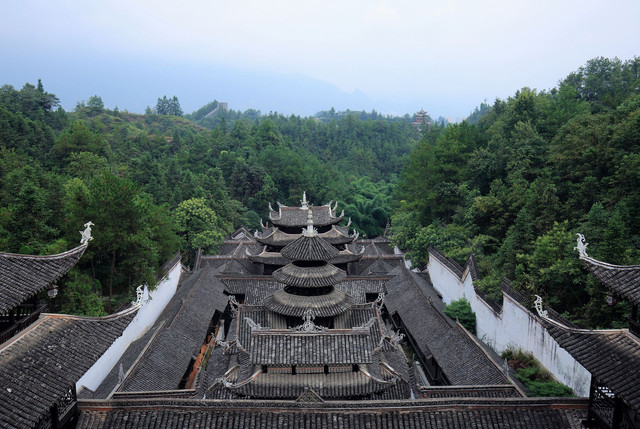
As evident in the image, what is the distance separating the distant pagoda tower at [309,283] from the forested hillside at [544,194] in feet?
29.0

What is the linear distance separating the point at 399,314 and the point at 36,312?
19139 millimetres

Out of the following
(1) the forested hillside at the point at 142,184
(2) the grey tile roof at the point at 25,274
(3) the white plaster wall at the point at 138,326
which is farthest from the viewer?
(1) the forested hillside at the point at 142,184

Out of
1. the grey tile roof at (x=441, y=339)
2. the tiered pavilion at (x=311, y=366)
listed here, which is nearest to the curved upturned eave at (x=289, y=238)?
the tiered pavilion at (x=311, y=366)

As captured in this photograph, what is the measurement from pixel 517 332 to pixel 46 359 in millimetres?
18208

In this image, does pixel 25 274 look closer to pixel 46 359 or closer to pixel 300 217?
pixel 46 359

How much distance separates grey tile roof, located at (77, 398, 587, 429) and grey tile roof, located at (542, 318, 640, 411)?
2.37 metres

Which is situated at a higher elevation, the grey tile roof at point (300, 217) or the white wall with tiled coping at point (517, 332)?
the grey tile roof at point (300, 217)

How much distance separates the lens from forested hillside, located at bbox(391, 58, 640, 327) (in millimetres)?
18922

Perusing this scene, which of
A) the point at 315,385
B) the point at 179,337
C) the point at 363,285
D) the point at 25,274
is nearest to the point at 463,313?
the point at 363,285

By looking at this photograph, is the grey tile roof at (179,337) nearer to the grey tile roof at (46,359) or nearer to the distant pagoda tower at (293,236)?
the distant pagoda tower at (293,236)

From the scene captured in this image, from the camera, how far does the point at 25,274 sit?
8789 mm

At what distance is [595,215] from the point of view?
19172 mm

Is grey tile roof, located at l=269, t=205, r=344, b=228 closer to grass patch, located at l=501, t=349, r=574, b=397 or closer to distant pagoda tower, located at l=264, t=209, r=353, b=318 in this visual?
distant pagoda tower, located at l=264, t=209, r=353, b=318

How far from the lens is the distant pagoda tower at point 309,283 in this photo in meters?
16.6
